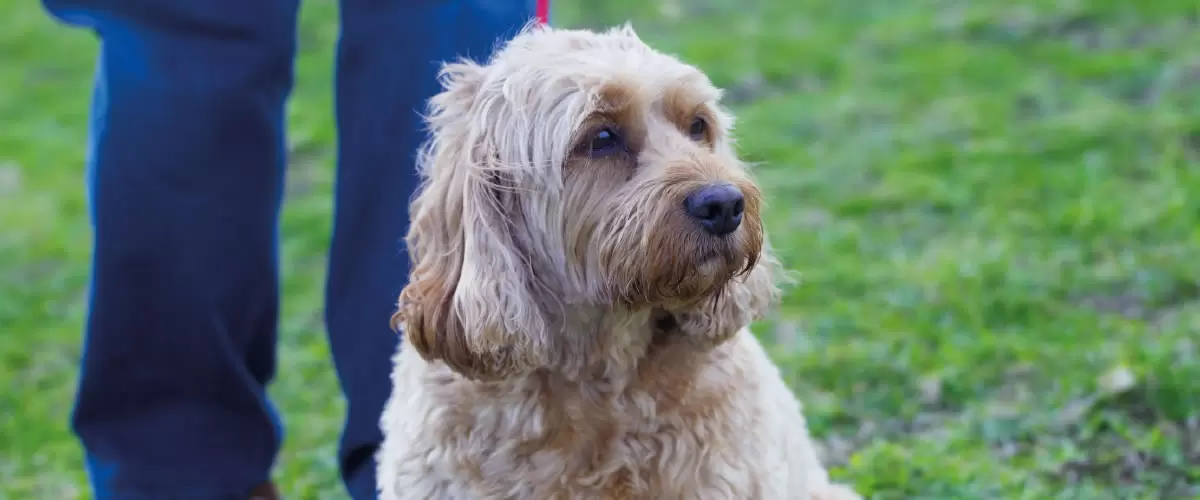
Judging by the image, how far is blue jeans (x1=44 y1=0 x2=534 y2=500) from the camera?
2814mm

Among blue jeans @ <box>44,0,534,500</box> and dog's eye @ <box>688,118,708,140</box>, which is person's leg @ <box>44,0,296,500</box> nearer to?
blue jeans @ <box>44,0,534,500</box>

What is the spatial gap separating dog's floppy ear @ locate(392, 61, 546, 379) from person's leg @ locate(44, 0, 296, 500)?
1.87 ft

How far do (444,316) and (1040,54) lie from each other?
204 inches

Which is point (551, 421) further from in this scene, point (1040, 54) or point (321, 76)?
point (321, 76)

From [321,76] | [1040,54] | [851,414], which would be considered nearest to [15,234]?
[321,76]

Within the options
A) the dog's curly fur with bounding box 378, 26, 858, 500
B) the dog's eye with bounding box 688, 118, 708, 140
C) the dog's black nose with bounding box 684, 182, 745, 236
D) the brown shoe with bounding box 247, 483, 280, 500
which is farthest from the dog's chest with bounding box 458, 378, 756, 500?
the brown shoe with bounding box 247, 483, 280, 500

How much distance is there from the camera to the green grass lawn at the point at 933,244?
3.54 meters

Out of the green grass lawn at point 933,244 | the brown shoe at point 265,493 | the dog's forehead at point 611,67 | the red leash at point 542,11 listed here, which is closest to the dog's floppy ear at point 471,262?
the dog's forehead at point 611,67

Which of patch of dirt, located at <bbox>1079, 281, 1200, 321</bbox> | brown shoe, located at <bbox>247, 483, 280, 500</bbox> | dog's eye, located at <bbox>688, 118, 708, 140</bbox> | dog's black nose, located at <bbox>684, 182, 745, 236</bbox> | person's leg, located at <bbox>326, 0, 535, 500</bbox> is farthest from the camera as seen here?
patch of dirt, located at <bbox>1079, 281, 1200, 321</bbox>

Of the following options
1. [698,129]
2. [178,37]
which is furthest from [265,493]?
[698,129]

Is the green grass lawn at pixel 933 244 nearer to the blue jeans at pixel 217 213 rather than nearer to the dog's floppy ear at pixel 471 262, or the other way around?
the blue jeans at pixel 217 213

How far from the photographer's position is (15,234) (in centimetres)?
617

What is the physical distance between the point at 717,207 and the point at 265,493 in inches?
57.2

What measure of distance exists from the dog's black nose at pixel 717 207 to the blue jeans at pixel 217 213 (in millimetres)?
763
